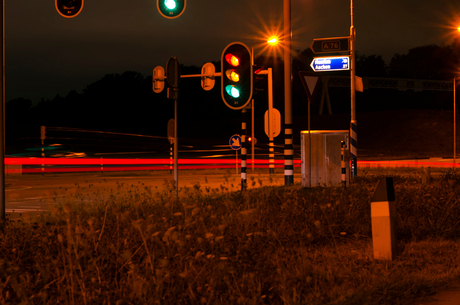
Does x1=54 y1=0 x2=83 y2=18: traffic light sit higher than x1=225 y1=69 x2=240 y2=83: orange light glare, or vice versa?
x1=54 y1=0 x2=83 y2=18: traffic light

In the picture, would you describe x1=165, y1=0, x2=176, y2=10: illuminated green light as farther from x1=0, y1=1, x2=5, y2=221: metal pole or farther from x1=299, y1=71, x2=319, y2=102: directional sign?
x1=299, y1=71, x2=319, y2=102: directional sign

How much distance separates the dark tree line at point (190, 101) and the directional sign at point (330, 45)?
69.9 metres

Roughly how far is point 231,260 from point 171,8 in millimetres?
6245

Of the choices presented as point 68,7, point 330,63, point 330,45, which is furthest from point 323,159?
point 68,7

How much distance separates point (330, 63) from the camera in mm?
18688

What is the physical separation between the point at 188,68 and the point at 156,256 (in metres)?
98.5

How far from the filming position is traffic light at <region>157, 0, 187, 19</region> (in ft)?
34.7

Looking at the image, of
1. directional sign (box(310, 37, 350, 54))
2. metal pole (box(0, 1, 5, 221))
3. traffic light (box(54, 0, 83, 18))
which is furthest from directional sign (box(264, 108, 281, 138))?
metal pole (box(0, 1, 5, 221))

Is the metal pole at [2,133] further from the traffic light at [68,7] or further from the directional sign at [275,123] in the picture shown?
the directional sign at [275,123]

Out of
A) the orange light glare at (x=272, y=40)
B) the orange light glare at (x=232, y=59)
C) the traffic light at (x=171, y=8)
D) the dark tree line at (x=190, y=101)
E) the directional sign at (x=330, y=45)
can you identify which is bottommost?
the orange light glare at (x=232, y=59)

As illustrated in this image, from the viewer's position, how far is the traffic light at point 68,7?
10953 mm

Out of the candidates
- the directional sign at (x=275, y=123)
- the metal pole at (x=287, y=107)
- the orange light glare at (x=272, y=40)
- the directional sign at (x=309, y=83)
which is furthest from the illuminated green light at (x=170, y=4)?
the orange light glare at (x=272, y=40)

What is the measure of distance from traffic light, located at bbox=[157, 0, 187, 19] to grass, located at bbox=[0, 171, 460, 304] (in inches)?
138

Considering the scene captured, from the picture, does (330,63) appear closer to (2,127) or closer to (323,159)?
(323,159)
